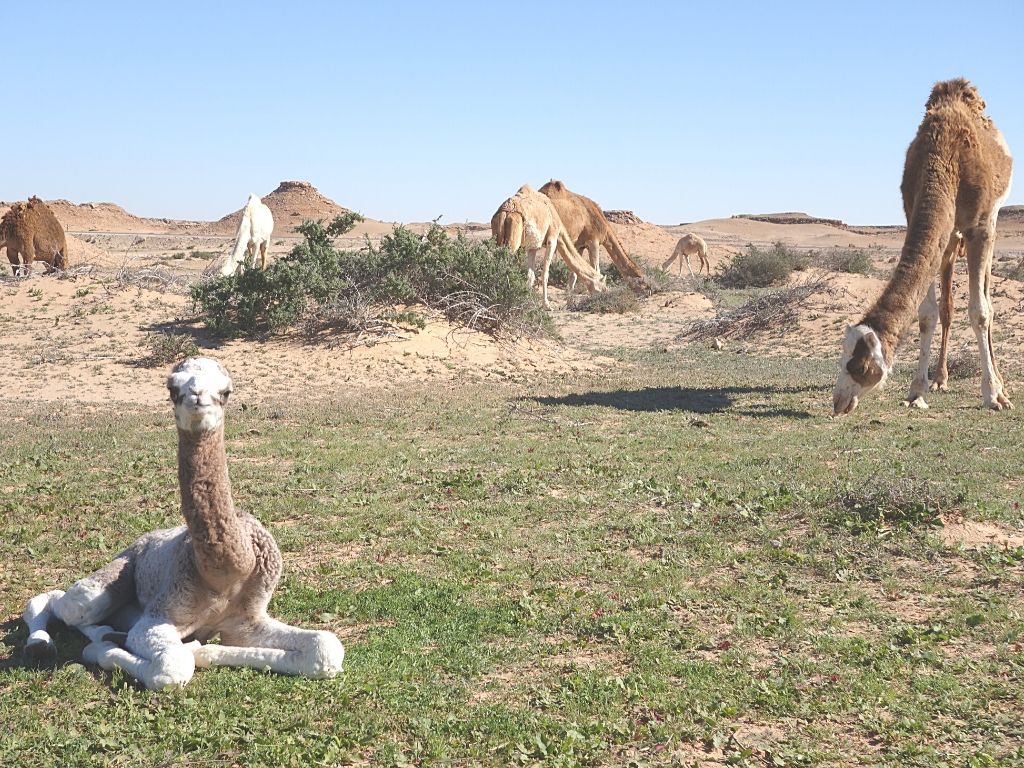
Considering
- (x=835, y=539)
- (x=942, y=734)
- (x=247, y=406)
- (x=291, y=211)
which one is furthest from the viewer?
(x=291, y=211)

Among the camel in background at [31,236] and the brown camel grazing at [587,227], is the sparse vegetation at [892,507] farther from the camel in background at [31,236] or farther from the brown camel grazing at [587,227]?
the camel in background at [31,236]

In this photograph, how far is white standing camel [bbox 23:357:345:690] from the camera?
4.26m

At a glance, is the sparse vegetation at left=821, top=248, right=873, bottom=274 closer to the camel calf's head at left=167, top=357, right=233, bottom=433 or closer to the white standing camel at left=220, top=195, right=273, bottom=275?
the white standing camel at left=220, top=195, right=273, bottom=275

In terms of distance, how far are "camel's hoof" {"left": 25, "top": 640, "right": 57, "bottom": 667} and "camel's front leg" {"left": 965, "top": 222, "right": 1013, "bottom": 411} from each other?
400 inches

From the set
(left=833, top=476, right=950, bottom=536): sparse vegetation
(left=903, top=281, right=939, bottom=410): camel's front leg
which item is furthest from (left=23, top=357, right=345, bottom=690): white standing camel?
(left=903, top=281, right=939, bottom=410): camel's front leg

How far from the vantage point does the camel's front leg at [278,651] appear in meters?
4.50

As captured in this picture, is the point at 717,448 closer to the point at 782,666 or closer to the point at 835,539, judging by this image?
the point at 835,539

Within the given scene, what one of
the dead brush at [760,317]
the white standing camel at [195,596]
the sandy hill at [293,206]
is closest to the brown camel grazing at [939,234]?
the dead brush at [760,317]

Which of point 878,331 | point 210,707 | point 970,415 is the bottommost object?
point 210,707

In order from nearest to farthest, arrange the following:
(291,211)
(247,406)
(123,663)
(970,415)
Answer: (123,663) → (970,415) → (247,406) → (291,211)

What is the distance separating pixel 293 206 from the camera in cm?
7625

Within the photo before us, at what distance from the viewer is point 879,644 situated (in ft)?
16.6

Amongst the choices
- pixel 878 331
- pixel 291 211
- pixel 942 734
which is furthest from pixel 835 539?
pixel 291 211

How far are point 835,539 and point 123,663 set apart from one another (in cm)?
436
